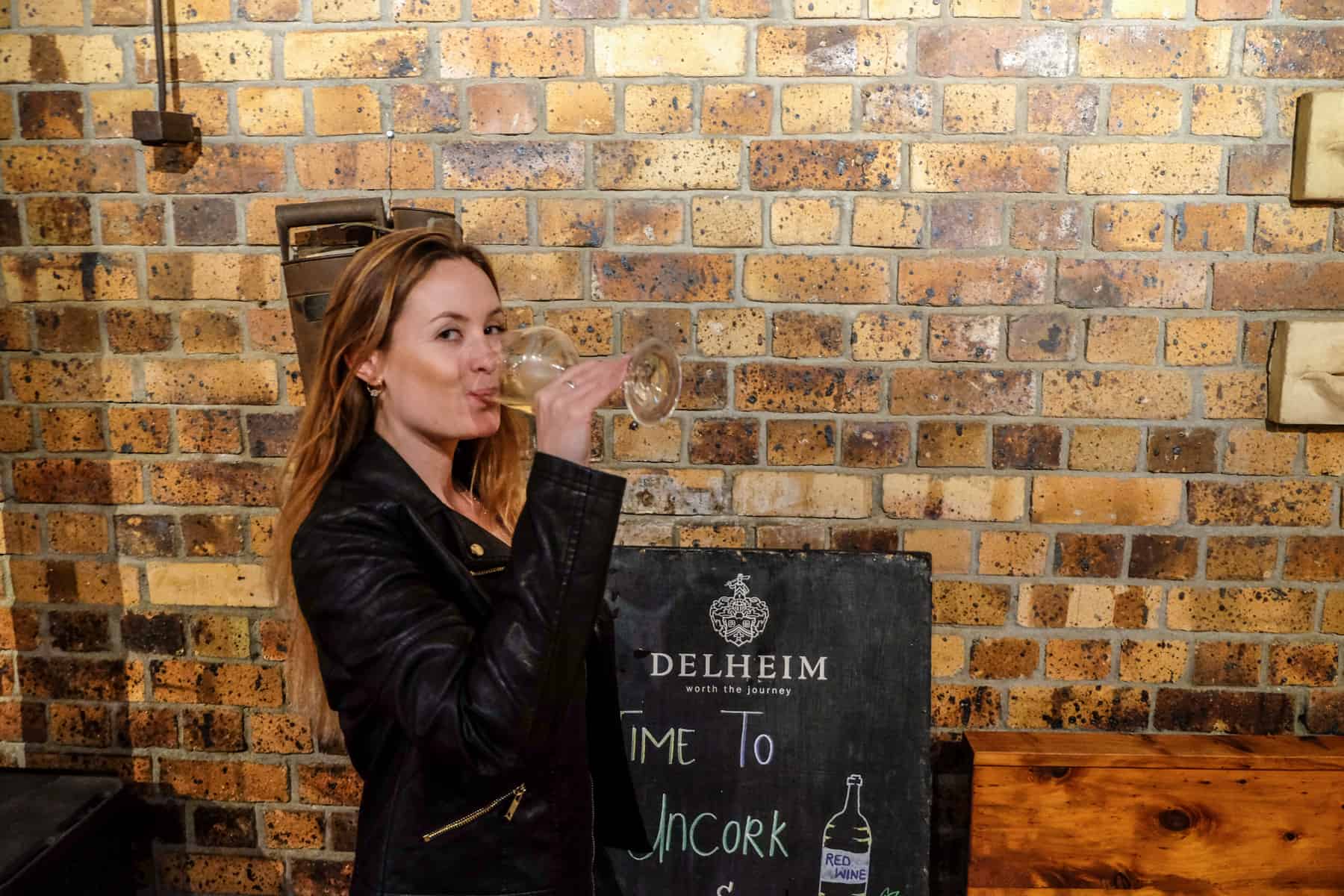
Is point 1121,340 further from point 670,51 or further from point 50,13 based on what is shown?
point 50,13

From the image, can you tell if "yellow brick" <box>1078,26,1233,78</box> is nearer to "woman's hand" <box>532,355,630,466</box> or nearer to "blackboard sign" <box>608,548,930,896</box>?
"blackboard sign" <box>608,548,930,896</box>

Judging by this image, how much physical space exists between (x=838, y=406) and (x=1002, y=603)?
0.48 metres

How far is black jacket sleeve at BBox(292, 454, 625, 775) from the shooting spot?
0.84 metres

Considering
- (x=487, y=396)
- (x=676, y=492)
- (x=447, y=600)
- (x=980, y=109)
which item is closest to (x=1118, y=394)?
(x=980, y=109)

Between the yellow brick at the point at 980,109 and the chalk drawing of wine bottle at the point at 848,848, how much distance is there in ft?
3.74

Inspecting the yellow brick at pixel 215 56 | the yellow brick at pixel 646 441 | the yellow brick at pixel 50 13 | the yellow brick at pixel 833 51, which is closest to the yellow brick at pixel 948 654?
the yellow brick at pixel 646 441

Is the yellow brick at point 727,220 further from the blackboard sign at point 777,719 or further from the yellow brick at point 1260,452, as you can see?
the yellow brick at point 1260,452

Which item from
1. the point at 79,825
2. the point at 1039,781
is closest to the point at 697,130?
the point at 1039,781

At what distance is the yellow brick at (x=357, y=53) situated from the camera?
1550mm

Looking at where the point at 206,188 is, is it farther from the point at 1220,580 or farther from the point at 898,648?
the point at 1220,580

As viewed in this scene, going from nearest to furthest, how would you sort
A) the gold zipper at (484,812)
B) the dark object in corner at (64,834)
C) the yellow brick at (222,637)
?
the gold zipper at (484,812) → the dark object in corner at (64,834) → the yellow brick at (222,637)

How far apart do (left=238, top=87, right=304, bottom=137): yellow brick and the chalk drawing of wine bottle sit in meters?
1.53

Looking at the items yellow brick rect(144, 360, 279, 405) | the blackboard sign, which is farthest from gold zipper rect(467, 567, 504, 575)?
yellow brick rect(144, 360, 279, 405)

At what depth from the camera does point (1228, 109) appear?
1.50 metres
